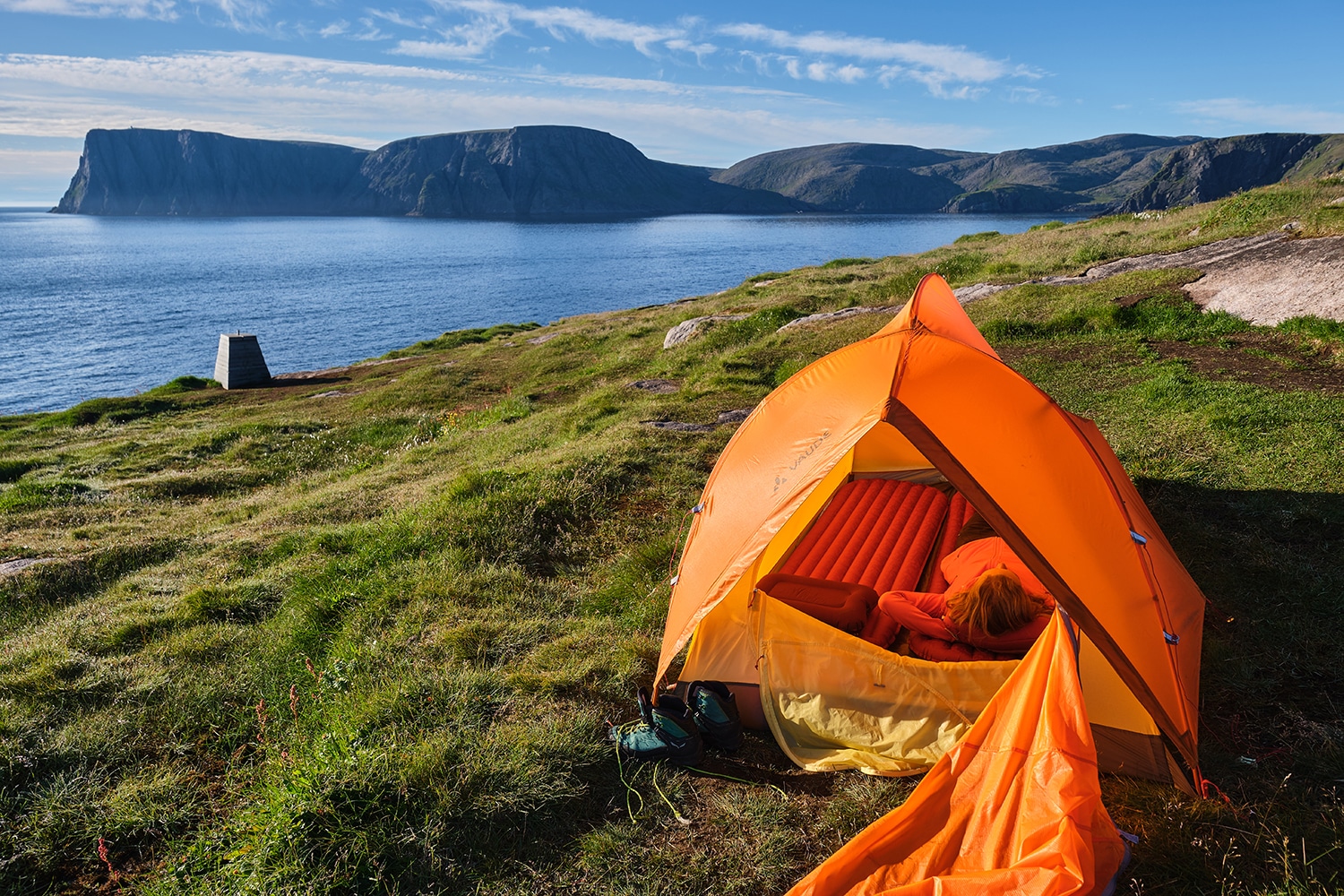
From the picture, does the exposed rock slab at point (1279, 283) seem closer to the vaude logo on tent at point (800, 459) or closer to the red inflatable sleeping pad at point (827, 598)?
the red inflatable sleeping pad at point (827, 598)

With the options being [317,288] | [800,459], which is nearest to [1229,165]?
[317,288]

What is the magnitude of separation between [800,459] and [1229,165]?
649ft

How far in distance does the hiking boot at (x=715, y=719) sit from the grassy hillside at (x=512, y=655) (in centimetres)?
15

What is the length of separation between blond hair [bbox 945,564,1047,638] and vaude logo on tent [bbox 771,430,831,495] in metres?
1.40

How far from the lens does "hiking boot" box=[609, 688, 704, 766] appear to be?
4.82 m

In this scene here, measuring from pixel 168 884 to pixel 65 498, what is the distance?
12.4 m

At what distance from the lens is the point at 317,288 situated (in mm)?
78938

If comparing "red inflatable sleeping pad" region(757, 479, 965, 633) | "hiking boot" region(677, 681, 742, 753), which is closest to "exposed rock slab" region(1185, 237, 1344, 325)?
"red inflatable sleeping pad" region(757, 479, 965, 633)

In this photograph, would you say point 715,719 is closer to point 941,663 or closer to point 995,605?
point 941,663

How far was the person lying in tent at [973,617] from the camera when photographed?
4957 millimetres

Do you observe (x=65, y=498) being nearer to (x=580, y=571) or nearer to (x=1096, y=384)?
(x=580, y=571)

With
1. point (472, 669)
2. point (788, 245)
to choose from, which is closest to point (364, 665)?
point (472, 669)

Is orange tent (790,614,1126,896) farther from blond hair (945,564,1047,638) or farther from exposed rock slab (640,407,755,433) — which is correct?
exposed rock slab (640,407,755,433)

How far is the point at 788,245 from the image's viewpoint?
352ft
